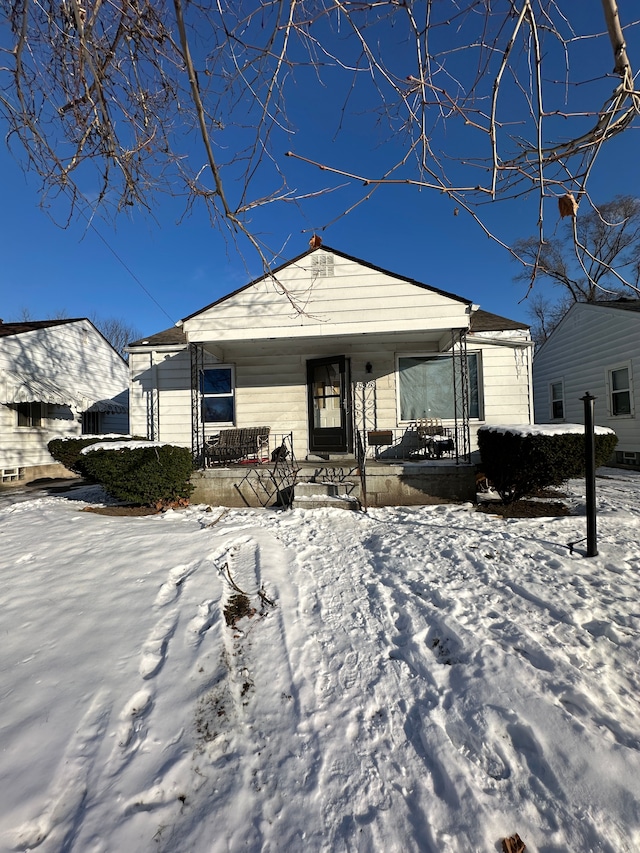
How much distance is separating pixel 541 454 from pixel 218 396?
22.8 feet

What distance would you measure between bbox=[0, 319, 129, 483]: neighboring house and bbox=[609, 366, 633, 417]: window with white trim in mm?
17438

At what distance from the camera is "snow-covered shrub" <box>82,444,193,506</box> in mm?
5840

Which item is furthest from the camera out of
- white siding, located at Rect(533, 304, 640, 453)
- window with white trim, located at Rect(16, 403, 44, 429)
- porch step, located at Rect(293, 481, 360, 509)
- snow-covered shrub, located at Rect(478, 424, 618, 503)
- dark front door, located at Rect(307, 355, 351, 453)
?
window with white trim, located at Rect(16, 403, 44, 429)

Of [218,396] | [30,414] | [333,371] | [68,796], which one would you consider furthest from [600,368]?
[30,414]

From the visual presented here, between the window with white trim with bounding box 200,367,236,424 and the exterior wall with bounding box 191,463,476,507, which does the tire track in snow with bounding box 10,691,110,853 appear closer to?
the exterior wall with bounding box 191,463,476,507

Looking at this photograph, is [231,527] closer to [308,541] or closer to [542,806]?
[308,541]

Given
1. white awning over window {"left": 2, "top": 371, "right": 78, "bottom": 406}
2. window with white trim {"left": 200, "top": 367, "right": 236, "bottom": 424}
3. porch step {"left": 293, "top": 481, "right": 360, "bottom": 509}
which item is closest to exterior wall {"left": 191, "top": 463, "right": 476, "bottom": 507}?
porch step {"left": 293, "top": 481, "right": 360, "bottom": 509}

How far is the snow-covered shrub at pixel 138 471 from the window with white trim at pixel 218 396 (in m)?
2.87

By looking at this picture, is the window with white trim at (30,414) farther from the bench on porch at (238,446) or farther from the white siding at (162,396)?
the bench on porch at (238,446)

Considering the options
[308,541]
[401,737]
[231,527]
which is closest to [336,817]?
[401,737]

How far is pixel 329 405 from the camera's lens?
8531mm

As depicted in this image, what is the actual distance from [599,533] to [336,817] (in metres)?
4.27

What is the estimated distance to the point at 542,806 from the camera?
138 cm

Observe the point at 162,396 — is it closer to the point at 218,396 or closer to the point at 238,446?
the point at 218,396
